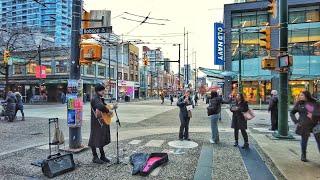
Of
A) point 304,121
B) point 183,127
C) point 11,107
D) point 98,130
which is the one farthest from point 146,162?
point 11,107

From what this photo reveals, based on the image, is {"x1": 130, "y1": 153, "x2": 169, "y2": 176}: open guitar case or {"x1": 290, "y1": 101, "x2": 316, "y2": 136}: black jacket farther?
{"x1": 290, "y1": 101, "x2": 316, "y2": 136}: black jacket

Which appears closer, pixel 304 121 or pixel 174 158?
pixel 304 121

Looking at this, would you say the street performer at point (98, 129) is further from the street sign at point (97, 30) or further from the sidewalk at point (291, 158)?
the sidewalk at point (291, 158)

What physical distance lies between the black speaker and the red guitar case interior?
1.55 metres

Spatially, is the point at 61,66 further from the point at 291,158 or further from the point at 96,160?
the point at 291,158

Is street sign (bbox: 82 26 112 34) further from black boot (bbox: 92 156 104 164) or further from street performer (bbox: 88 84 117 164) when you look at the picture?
black boot (bbox: 92 156 104 164)

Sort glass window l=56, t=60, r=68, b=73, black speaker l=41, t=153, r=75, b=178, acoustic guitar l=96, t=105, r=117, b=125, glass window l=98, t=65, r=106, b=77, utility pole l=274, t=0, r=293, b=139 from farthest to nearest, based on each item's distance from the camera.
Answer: glass window l=98, t=65, r=106, b=77 < glass window l=56, t=60, r=68, b=73 < utility pole l=274, t=0, r=293, b=139 < acoustic guitar l=96, t=105, r=117, b=125 < black speaker l=41, t=153, r=75, b=178

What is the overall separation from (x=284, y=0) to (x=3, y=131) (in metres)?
11.6

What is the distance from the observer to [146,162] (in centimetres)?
739

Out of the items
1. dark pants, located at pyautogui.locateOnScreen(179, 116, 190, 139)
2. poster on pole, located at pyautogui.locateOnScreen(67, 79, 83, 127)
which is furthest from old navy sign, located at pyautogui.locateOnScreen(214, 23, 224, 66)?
poster on pole, located at pyautogui.locateOnScreen(67, 79, 83, 127)

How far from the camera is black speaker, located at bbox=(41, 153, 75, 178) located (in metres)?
6.81

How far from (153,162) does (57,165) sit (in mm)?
1977

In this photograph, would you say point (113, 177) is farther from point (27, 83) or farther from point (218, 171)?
point (27, 83)

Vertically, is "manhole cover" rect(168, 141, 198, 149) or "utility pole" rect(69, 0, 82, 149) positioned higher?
"utility pole" rect(69, 0, 82, 149)
